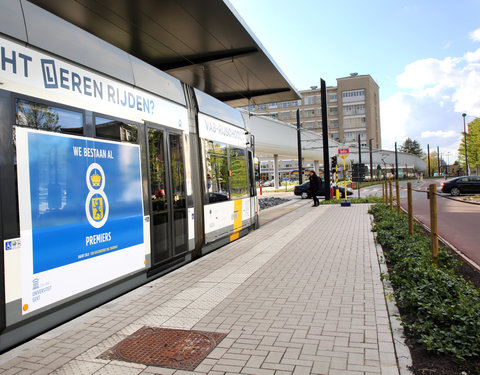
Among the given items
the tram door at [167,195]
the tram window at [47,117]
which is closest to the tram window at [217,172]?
the tram door at [167,195]

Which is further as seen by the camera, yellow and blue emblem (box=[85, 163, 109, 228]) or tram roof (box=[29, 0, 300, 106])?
tram roof (box=[29, 0, 300, 106])

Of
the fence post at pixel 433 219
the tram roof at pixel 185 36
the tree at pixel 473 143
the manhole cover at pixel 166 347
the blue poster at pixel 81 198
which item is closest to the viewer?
the manhole cover at pixel 166 347

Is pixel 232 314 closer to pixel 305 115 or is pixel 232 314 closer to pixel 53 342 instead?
pixel 53 342

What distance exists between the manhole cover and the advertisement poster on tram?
989mm

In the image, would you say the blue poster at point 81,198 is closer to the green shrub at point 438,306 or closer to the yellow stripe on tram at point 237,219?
the green shrub at point 438,306

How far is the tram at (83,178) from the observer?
13.0ft

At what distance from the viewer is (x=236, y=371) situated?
345cm

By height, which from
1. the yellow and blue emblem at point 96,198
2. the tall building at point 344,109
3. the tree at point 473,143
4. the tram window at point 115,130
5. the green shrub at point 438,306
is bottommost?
the green shrub at point 438,306

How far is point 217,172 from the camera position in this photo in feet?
31.2

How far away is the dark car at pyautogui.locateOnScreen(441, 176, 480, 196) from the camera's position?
27.6 m

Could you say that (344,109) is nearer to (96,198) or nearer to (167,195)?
(167,195)

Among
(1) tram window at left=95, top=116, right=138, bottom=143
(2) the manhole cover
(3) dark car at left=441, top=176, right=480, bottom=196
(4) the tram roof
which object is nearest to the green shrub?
(2) the manhole cover

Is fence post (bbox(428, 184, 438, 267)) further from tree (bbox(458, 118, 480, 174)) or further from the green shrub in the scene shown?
tree (bbox(458, 118, 480, 174))

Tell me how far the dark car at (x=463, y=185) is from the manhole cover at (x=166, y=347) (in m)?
28.4
